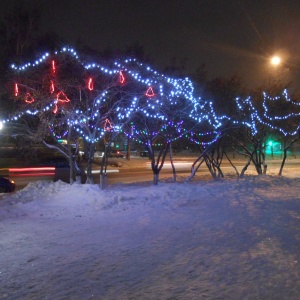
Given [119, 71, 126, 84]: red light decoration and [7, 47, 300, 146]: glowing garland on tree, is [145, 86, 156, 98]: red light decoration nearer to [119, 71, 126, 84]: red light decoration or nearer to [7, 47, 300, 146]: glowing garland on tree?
[7, 47, 300, 146]: glowing garland on tree

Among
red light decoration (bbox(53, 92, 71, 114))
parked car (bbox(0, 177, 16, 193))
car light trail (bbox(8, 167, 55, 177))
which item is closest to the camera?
red light decoration (bbox(53, 92, 71, 114))

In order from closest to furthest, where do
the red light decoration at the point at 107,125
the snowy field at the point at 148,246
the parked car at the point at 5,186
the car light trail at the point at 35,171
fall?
the snowy field at the point at 148,246 < the red light decoration at the point at 107,125 < the parked car at the point at 5,186 < the car light trail at the point at 35,171

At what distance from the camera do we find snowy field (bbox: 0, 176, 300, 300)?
16.5ft

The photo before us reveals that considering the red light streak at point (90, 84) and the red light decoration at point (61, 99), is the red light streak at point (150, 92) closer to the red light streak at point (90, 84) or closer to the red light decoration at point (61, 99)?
the red light streak at point (90, 84)

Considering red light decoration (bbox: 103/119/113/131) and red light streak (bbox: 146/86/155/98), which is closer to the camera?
red light streak (bbox: 146/86/155/98)

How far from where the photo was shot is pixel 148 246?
7.09 metres

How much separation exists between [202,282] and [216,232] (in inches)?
119

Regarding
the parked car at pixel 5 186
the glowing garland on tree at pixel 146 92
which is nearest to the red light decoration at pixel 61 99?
the glowing garland on tree at pixel 146 92

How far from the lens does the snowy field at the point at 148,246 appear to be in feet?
16.5

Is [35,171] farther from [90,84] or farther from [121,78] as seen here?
[121,78]

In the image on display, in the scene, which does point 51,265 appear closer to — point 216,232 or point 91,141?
point 216,232

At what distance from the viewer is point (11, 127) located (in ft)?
48.6

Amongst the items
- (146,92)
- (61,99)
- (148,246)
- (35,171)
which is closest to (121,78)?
(146,92)

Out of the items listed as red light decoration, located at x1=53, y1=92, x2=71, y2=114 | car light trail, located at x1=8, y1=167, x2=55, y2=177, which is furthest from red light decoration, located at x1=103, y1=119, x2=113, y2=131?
car light trail, located at x1=8, y1=167, x2=55, y2=177
